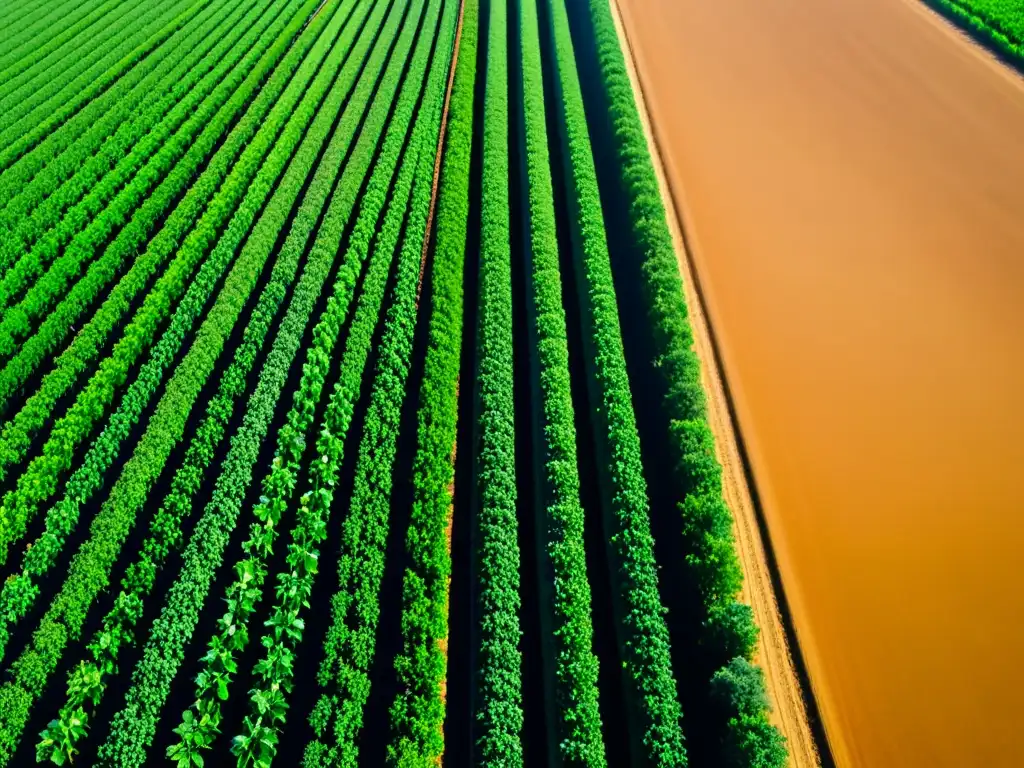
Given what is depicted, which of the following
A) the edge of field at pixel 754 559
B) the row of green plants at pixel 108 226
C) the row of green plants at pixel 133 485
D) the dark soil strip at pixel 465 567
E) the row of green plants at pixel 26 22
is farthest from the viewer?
the row of green plants at pixel 26 22

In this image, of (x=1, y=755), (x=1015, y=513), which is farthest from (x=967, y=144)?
(x=1, y=755)

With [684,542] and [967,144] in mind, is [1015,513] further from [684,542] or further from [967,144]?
[967,144]

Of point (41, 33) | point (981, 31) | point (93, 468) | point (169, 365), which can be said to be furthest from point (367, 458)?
point (981, 31)

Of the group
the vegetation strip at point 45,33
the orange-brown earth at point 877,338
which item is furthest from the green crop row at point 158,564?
the vegetation strip at point 45,33

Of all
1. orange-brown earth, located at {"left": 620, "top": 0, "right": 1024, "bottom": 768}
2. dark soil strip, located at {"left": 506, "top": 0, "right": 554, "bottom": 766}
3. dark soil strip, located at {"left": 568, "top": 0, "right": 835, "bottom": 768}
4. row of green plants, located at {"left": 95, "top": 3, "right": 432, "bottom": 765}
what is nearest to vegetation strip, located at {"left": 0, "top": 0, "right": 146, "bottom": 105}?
row of green plants, located at {"left": 95, "top": 3, "right": 432, "bottom": 765}

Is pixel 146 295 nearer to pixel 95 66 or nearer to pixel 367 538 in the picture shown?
pixel 367 538

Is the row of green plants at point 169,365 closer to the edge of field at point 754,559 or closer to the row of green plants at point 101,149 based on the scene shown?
the row of green plants at point 101,149

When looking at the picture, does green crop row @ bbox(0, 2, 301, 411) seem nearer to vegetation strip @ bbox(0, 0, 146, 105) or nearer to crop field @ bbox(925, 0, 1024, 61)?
vegetation strip @ bbox(0, 0, 146, 105)
